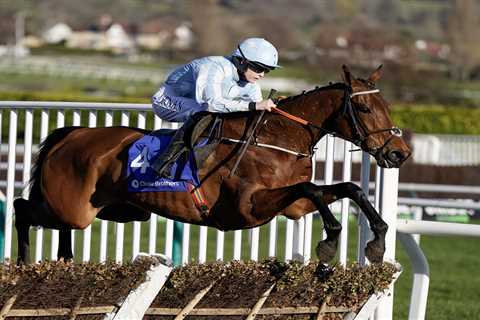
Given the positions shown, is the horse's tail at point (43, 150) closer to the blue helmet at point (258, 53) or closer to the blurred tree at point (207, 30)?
the blue helmet at point (258, 53)

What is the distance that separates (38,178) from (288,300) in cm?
217

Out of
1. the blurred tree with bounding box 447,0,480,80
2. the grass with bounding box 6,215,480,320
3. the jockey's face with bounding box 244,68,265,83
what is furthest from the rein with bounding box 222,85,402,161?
the blurred tree with bounding box 447,0,480,80

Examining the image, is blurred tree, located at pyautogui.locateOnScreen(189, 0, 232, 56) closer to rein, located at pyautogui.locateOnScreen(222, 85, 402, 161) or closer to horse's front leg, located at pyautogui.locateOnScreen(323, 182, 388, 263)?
rein, located at pyautogui.locateOnScreen(222, 85, 402, 161)

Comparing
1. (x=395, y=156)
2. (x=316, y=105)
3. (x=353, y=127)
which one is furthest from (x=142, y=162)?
(x=395, y=156)

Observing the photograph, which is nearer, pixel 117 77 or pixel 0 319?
pixel 0 319

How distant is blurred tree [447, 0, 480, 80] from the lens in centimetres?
5578

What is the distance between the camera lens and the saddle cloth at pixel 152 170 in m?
6.68

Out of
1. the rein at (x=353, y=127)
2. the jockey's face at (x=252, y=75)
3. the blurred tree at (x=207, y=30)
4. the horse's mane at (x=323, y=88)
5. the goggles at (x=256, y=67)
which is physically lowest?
the rein at (x=353, y=127)

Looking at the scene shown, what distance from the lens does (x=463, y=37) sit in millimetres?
55438

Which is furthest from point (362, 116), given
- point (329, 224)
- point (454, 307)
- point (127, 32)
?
point (127, 32)

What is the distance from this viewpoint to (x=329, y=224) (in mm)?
6148

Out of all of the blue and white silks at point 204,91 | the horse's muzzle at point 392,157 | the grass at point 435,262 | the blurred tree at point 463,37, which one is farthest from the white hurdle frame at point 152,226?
the blurred tree at point 463,37

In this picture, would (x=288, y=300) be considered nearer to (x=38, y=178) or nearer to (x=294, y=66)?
(x=38, y=178)

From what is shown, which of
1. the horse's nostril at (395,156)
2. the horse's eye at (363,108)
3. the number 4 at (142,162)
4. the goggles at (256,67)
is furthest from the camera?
the number 4 at (142,162)
